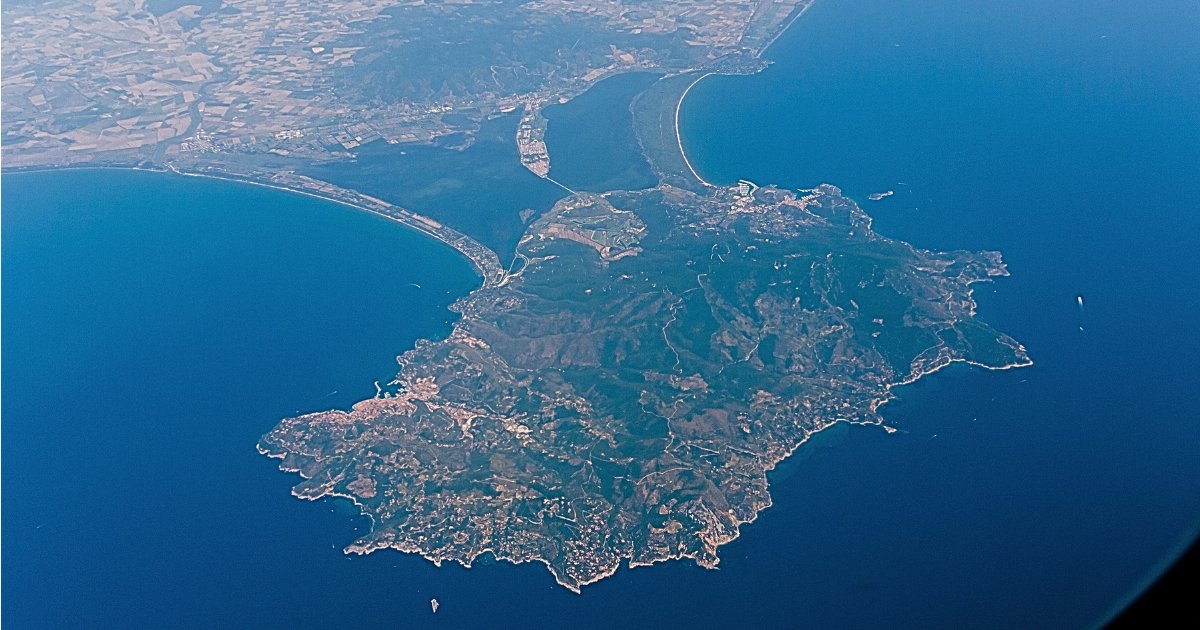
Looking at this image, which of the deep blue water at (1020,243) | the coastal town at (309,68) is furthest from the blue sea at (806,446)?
the coastal town at (309,68)

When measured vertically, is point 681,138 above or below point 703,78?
below

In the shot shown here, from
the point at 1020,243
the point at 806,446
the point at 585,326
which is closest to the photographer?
the point at 806,446

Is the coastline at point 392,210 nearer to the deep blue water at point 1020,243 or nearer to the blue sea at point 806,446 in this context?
the blue sea at point 806,446

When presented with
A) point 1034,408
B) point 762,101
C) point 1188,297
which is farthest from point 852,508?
point 762,101

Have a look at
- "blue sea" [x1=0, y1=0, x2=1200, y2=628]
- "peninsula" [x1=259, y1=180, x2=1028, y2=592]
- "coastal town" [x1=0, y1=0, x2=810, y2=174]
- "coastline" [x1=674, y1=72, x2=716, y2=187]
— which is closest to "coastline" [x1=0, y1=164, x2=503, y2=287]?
"blue sea" [x1=0, y1=0, x2=1200, y2=628]

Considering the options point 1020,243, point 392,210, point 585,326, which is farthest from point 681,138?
point 1020,243

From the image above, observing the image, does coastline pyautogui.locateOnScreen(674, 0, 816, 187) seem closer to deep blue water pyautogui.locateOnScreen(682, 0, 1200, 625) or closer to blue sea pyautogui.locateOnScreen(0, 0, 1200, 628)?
deep blue water pyautogui.locateOnScreen(682, 0, 1200, 625)

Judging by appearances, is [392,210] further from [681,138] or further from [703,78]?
[703,78]
